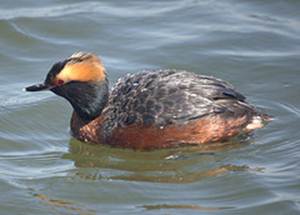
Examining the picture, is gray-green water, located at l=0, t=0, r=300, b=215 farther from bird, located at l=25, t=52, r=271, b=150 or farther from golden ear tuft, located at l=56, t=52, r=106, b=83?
golden ear tuft, located at l=56, t=52, r=106, b=83

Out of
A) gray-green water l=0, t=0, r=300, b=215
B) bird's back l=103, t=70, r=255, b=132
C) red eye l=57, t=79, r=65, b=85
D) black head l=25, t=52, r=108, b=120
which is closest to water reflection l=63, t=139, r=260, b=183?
gray-green water l=0, t=0, r=300, b=215

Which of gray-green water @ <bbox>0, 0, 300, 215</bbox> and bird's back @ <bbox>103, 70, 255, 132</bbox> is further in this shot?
bird's back @ <bbox>103, 70, 255, 132</bbox>

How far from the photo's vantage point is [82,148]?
1012 cm

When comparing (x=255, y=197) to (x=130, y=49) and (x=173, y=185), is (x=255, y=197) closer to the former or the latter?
(x=173, y=185)

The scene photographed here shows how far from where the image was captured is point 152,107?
981cm

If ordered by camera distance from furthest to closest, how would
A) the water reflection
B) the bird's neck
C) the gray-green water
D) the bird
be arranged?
the bird's neck, the bird, the water reflection, the gray-green water

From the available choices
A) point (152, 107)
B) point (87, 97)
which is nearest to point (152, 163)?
point (152, 107)

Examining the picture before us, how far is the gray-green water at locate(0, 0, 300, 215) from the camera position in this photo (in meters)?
8.62

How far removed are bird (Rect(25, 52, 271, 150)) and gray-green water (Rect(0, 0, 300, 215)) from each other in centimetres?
15

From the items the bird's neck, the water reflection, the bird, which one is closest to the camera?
the water reflection

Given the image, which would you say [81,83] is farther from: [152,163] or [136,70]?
[136,70]

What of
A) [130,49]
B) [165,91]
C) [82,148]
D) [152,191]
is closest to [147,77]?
[165,91]

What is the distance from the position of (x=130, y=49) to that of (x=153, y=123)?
307 centimetres

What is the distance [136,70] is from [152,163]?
2549 mm
